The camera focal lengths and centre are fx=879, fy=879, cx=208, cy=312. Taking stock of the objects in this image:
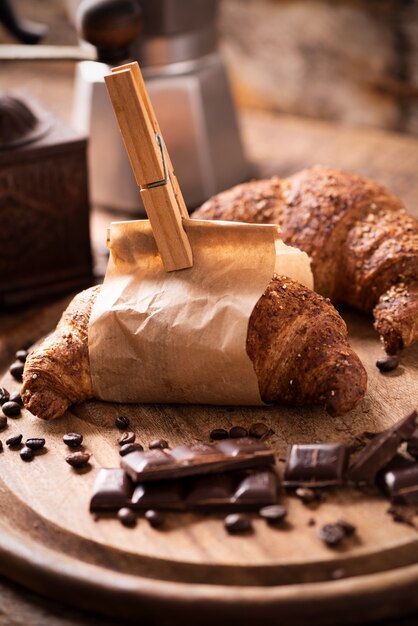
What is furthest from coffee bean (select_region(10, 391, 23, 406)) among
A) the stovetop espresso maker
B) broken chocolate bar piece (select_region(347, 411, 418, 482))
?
the stovetop espresso maker

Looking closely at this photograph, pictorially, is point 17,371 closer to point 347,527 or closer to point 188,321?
point 188,321

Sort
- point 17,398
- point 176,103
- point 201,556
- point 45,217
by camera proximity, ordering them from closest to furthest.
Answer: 1. point 201,556
2. point 17,398
3. point 45,217
4. point 176,103

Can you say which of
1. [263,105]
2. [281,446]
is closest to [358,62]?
[263,105]

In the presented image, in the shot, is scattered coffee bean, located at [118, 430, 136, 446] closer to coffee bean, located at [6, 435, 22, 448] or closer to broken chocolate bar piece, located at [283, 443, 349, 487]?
coffee bean, located at [6, 435, 22, 448]

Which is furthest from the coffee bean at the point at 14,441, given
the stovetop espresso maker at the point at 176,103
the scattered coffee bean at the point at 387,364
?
the stovetop espresso maker at the point at 176,103

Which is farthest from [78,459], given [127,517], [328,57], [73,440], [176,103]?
[328,57]

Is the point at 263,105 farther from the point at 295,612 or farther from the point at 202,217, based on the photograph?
the point at 295,612
